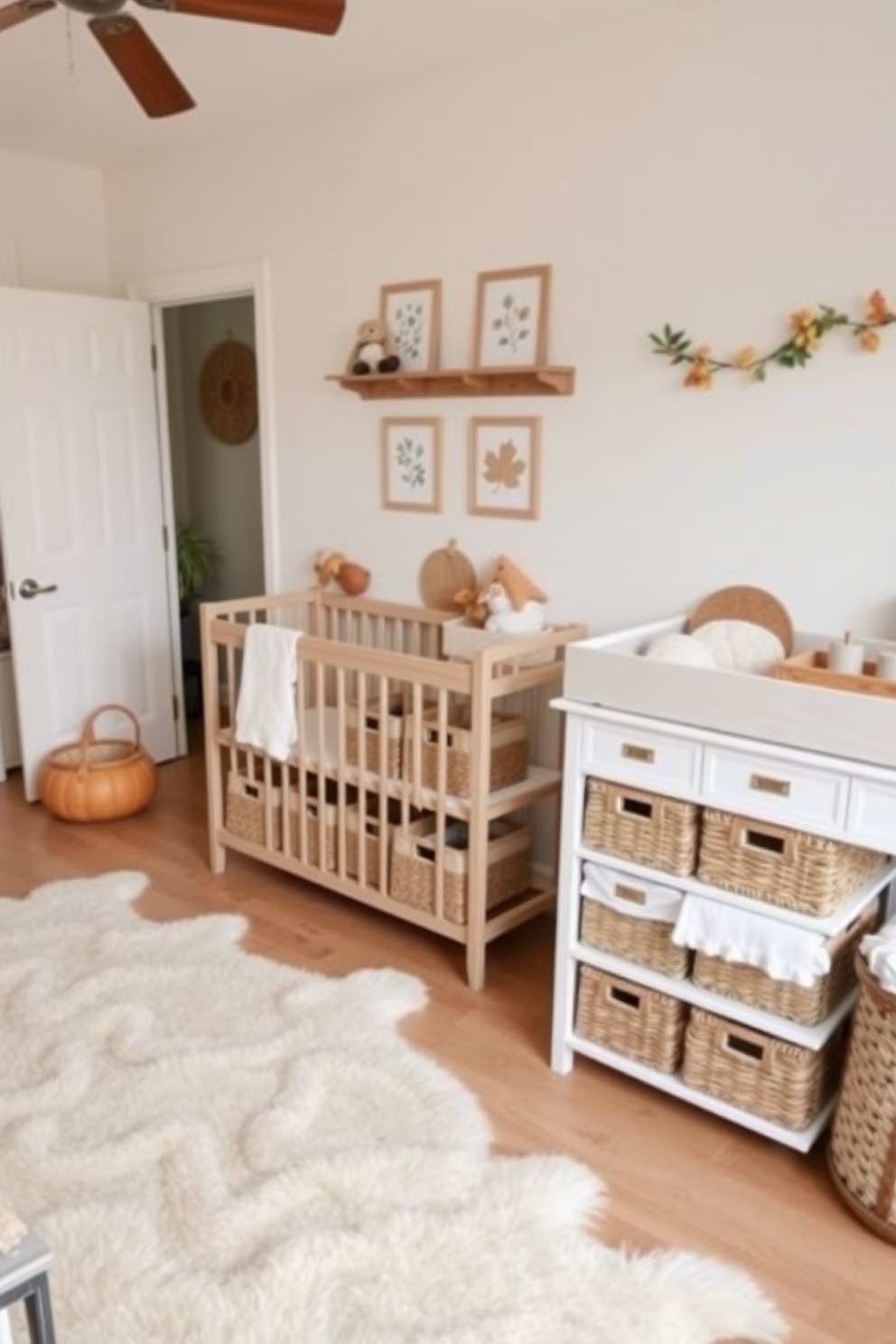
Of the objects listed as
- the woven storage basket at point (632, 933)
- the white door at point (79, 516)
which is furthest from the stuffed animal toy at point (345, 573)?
the woven storage basket at point (632, 933)

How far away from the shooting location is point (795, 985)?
78.0 inches

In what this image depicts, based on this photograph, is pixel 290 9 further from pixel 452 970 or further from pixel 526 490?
pixel 452 970

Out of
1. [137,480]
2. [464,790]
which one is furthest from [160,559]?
[464,790]

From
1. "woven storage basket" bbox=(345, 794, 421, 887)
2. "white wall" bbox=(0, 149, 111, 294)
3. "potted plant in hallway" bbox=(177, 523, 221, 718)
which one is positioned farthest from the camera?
"potted plant in hallway" bbox=(177, 523, 221, 718)

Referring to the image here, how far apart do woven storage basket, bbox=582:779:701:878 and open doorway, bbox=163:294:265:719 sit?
3223mm

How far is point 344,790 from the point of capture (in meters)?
3.04

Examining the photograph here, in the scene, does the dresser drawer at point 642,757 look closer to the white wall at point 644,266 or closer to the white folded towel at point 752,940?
the white folded towel at point 752,940

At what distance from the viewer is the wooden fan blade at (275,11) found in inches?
74.5

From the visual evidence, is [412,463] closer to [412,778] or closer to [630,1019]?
[412,778]

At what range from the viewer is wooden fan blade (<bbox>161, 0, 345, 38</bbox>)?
189 cm

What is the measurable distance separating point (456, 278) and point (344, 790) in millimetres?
1664

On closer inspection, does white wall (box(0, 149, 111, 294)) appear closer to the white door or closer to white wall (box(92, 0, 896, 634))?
the white door

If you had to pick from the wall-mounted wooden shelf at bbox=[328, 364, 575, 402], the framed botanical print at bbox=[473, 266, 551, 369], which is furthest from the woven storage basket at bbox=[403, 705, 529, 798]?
the framed botanical print at bbox=[473, 266, 551, 369]

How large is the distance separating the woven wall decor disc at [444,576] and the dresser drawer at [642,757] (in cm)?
117
